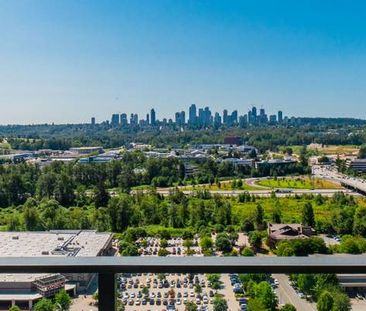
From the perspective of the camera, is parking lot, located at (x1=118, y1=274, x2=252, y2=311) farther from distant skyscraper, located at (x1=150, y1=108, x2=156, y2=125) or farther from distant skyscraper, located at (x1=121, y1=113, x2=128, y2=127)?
distant skyscraper, located at (x1=150, y1=108, x2=156, y2=125)

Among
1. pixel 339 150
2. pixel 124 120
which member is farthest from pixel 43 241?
pixel 124 120

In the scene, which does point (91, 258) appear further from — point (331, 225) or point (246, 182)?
point (246, 182)

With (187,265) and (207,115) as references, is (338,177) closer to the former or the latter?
(187,265)

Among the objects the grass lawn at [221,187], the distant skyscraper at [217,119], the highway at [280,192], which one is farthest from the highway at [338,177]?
the distant skyscraper at [217,119]

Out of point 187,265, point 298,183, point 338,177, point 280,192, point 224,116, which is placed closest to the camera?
point 187,265

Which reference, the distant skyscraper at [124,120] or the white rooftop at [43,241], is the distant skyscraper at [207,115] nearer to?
the distant skyscraper at [124,120]

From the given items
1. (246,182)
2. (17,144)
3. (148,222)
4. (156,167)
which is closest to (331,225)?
(148,222)
